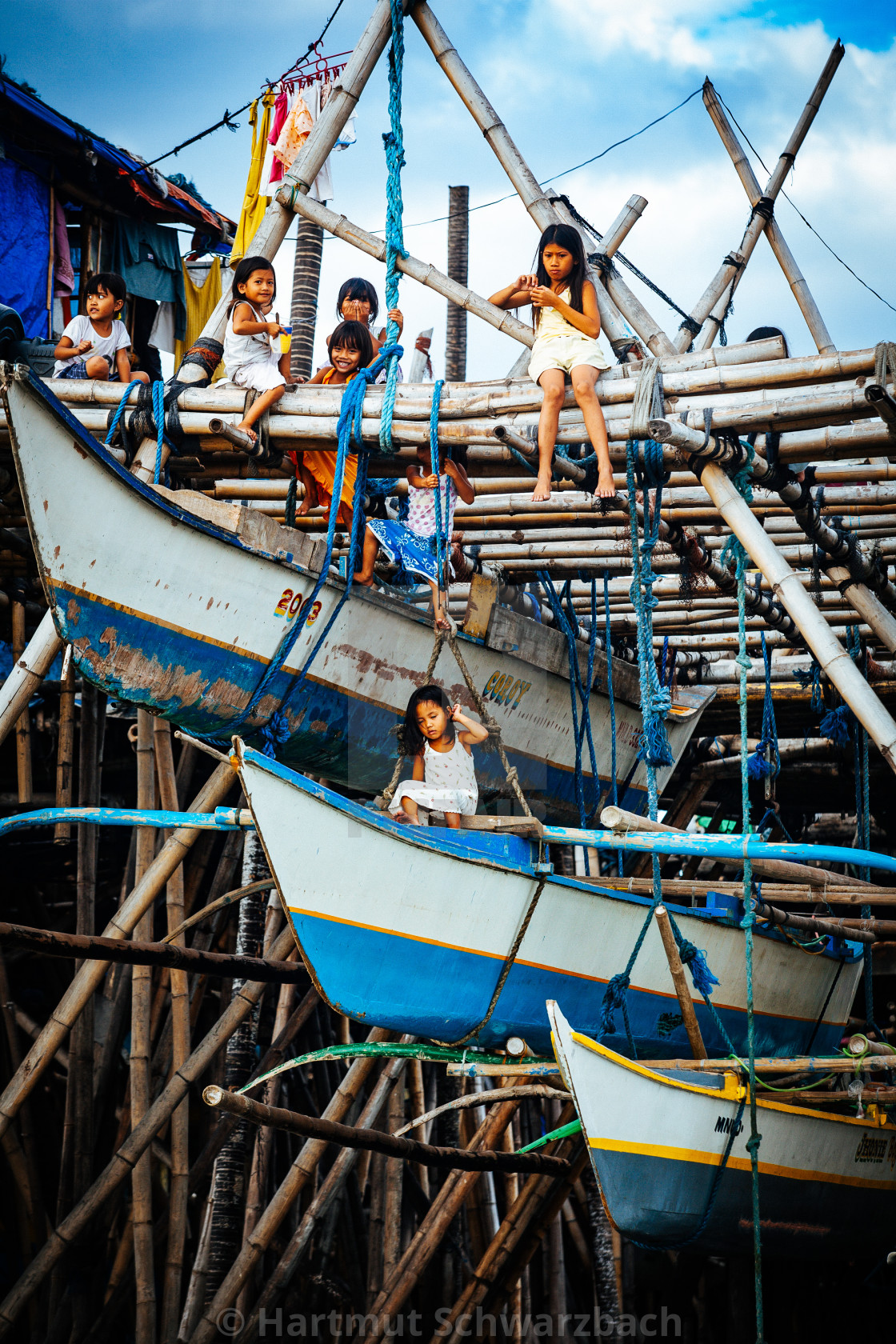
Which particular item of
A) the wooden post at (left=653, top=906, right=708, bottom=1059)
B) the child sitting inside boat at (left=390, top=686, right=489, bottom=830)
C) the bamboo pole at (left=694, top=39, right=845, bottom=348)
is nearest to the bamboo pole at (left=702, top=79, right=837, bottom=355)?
the bamboo pole at (left=694, top=39, right=845, bottom=348)

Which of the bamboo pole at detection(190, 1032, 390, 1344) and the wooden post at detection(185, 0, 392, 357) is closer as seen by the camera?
the bamboo pole at detection(190, 1032, 390, 1344)

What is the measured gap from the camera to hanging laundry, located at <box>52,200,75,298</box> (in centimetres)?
941

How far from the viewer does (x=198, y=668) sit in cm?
526

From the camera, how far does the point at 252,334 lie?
19.2 feet

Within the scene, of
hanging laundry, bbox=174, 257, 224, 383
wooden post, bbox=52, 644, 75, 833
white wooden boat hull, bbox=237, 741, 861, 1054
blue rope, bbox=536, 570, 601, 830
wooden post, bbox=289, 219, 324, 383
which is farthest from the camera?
hanging laundry, bbox=174, 257, 224, 383

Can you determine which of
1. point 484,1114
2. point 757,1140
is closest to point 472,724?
point 757,1140

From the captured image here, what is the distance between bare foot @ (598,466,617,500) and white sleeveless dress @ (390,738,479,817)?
156cm

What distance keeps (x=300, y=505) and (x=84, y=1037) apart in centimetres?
328

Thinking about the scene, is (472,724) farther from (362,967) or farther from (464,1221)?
(464,1221)

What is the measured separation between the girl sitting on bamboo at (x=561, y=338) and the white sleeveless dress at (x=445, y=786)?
1397 mm

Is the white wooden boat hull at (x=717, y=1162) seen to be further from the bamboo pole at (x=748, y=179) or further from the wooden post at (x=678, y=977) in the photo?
the bamboo pole at (x=748, y=179)

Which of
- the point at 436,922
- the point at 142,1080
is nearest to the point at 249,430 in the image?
the point at 436,922

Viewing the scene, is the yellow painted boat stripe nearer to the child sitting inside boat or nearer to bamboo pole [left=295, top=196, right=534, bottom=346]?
the child sitting inside boat

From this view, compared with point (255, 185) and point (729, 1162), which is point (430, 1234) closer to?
point (729, 1162)
